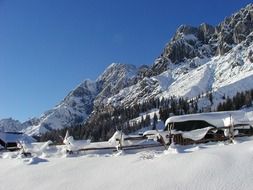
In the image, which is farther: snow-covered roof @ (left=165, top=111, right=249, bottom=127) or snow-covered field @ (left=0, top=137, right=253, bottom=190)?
snow-covered roof @ (left=165, top=111, right=249, bottom=127)

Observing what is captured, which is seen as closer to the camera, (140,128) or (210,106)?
(140,128)

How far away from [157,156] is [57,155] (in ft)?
28.2

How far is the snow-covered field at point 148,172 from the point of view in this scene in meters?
11.5

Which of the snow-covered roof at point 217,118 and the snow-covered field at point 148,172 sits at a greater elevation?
the snow-covered roof at point 217,118

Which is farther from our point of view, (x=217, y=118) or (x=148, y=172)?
(x=217, y=118)

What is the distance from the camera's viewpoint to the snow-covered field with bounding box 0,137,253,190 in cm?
1152

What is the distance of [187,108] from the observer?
19125 centimetres

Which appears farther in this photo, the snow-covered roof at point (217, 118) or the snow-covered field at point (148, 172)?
the snow-covered roof at point (217, 118)

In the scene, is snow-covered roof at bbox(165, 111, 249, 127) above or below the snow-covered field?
above

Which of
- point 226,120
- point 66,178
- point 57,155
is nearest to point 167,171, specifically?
point 66,178

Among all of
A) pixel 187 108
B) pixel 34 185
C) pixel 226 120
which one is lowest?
pixel 34 185

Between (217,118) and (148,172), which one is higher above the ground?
(217,118)

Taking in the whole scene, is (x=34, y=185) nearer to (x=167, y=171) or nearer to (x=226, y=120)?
(x=167, y=171)

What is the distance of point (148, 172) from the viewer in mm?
13258
